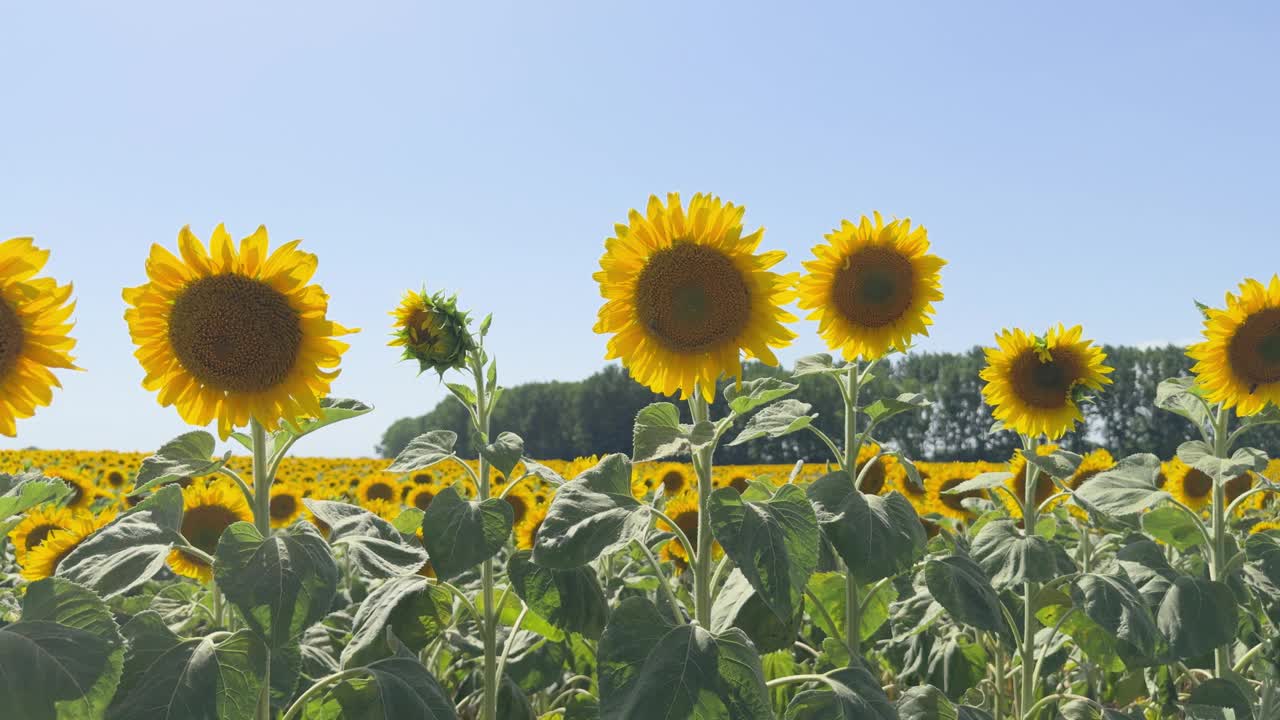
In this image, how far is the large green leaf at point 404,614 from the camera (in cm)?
291

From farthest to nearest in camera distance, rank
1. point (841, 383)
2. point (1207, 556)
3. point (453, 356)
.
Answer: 1. point (1207, 556)
2. point (841, 383)
3. point (453, 356)

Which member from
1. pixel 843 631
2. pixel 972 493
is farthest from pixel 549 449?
pixel 843 631

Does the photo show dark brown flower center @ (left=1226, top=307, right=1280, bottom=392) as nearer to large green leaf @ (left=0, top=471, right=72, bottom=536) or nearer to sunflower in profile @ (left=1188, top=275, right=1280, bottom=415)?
sunflower in profile @ (left=1188, top=275, right=1280, bottom=415)

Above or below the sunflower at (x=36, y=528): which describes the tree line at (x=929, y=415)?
above

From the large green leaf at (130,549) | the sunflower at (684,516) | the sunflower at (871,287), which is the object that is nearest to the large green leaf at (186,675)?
the large green leaf at (130,549)

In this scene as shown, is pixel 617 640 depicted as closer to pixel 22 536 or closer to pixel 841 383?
pixel 841 383

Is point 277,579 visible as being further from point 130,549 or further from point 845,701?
point 845,701

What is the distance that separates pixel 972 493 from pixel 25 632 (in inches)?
319

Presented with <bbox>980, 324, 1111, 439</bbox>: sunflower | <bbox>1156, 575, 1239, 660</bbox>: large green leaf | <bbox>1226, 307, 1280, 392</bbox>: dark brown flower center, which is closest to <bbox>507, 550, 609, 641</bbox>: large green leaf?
<bbox>1156, 575, 1239, 660</bbox>: large green leaf

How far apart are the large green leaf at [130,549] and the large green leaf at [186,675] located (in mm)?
146

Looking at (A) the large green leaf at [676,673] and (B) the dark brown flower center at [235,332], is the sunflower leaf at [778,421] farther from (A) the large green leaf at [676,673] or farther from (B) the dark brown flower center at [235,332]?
(B) the dark brown flower center at [235,332]

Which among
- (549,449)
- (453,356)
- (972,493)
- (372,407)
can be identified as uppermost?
(549,449)

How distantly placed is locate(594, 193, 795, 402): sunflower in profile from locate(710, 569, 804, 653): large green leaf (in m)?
0.65

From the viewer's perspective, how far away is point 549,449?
74.8 m
